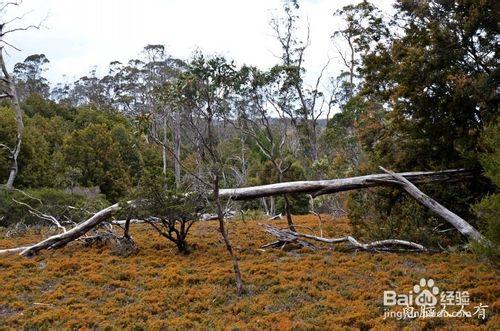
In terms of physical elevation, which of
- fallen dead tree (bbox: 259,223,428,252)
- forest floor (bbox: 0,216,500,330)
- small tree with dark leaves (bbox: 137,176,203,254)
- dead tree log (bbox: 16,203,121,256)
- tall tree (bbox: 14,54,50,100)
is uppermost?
tall tree (bbox: 14,54,50,100)

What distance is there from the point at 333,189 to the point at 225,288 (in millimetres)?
3712

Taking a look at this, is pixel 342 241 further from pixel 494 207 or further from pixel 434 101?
pixel 494 207

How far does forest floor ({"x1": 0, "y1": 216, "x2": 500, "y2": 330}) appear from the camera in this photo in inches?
225

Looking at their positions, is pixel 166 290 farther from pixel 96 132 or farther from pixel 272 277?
pixel 96 132

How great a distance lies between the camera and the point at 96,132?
25.2 meters

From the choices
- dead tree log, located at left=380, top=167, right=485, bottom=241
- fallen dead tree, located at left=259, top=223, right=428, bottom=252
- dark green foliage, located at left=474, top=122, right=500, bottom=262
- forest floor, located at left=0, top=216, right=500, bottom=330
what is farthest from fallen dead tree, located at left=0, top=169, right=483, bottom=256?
dark green foliage, located at left=474, top=122, right=500, bottom=262

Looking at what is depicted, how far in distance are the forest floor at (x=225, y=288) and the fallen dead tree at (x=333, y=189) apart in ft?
1.66

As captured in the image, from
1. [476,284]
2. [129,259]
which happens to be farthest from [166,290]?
[476,284]

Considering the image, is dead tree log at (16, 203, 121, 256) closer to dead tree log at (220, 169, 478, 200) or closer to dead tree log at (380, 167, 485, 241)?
dead tree log at (220, 169, 478, 200)

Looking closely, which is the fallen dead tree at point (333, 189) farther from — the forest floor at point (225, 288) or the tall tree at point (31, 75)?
the tall tree at point (31, 75)

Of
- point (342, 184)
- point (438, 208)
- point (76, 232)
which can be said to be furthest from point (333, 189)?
point (76, 232)

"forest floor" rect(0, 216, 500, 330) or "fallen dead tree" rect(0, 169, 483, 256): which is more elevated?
"fallen dead tree" rect(0, 169, 483, 256)

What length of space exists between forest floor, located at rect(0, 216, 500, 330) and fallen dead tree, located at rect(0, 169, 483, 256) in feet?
1.66

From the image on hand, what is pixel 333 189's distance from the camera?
9.62m
